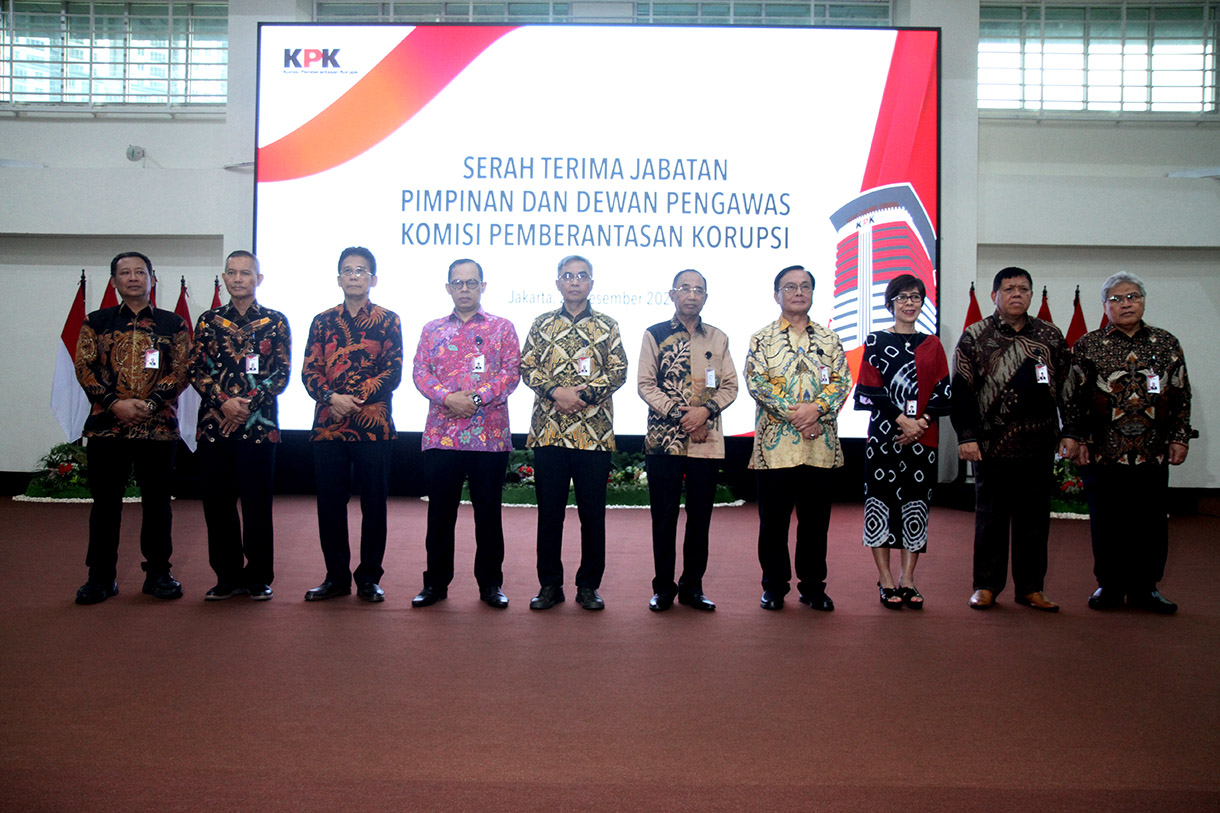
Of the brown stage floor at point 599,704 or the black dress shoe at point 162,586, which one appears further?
the black dress shoe at point 162,586

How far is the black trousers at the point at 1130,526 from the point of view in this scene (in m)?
3.78

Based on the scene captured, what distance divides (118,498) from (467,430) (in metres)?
1.50

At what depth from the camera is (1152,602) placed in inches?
147

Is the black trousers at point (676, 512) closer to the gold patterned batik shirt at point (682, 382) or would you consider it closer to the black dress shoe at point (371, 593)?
the gold patterned batik shirt at point (682, 382)

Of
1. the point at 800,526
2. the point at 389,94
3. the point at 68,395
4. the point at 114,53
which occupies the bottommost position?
the point at 800,526

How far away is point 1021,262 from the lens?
8438mm

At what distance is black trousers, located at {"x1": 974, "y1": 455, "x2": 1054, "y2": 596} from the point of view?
3.73 metres

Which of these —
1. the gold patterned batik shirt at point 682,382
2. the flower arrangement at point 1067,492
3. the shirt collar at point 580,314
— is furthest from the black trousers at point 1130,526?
the flower arrangement at point 1067,492

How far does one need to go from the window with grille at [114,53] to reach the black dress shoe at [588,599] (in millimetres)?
7272

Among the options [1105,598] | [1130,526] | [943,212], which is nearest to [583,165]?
[943,212]

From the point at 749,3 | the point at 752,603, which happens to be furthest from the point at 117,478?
the point at 749,3

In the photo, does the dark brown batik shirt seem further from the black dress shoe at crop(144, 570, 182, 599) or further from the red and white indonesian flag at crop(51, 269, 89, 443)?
the red and white indonesian flag at crop(51, 269, 89, 443)

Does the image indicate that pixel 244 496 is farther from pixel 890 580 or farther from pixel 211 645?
pixel 890 580

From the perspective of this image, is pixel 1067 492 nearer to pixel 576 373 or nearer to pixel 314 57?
pixel 576 373
